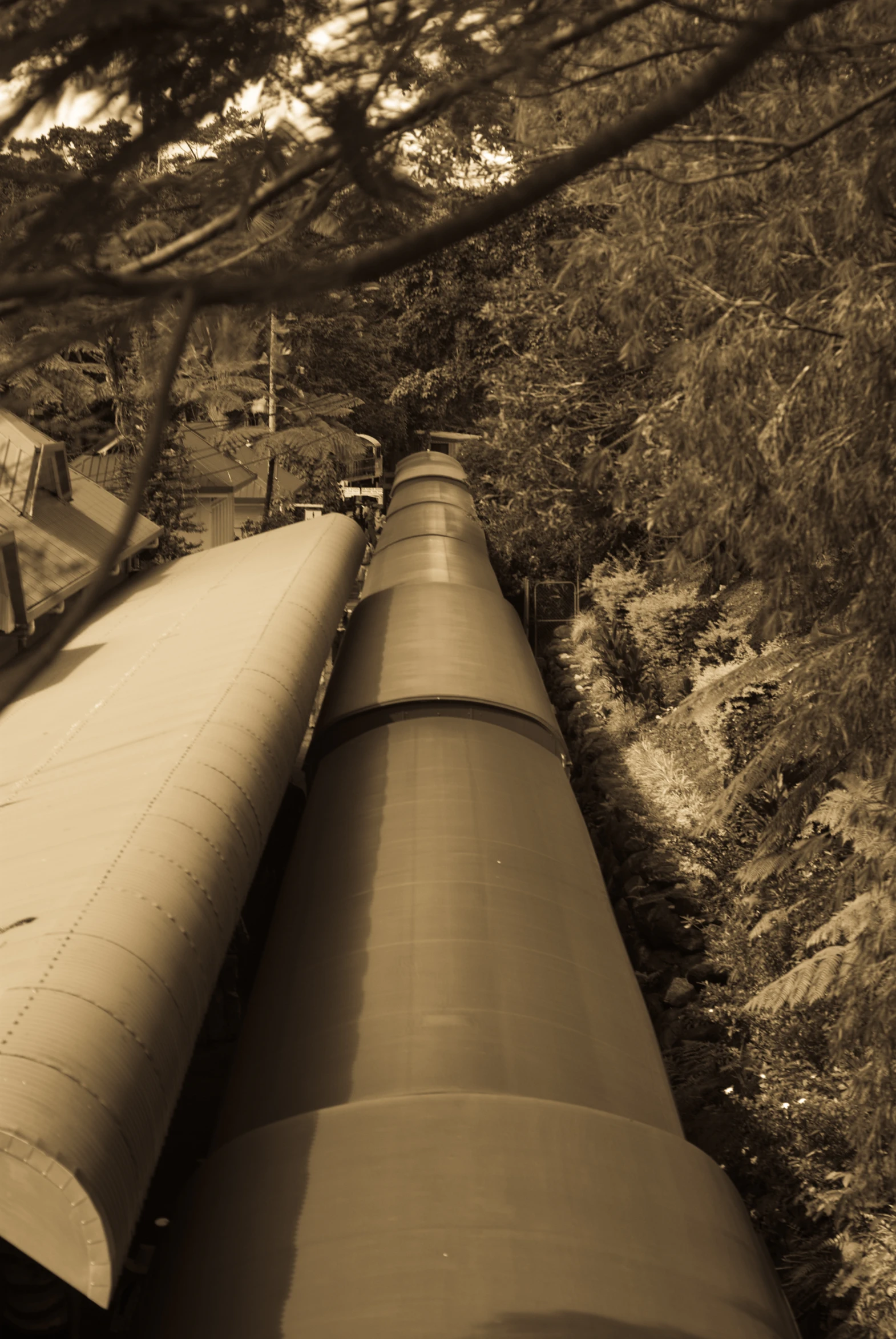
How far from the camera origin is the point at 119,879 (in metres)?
5.96

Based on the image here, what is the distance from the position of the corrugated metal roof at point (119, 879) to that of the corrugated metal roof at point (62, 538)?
2373 mm

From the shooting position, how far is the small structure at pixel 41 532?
520 inches

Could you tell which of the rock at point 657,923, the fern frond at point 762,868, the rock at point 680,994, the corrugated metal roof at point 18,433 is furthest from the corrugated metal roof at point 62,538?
the fern frond at point 762,868

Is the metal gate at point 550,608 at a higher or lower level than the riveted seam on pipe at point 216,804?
higher

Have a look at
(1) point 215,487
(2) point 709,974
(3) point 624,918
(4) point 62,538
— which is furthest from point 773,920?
(1) point 215,487

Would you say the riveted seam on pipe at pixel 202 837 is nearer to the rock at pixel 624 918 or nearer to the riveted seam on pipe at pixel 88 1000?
the riveted seam on pipe at pixel 88 1000

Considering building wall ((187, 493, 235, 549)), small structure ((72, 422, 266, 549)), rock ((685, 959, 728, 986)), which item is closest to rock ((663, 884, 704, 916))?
rock ((685, 959, 728, 986))

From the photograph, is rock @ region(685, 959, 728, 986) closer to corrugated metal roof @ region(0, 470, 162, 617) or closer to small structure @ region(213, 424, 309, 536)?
corrugated metal roof @ region(0, 470, 162, 617)

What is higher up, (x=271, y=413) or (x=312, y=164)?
(x=271, y=413)

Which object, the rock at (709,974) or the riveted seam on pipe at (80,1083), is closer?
the riveted seam on pipe at (80,1083)

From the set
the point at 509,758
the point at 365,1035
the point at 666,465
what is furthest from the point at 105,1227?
the point at 666,465

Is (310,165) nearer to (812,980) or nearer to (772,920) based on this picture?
(812,980)

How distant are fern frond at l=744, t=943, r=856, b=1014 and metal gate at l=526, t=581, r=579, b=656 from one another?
1823cm

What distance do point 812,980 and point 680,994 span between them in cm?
330
